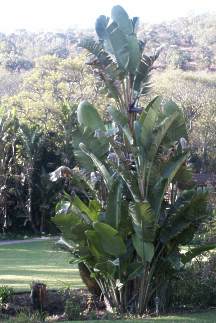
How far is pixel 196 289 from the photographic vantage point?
10305mm

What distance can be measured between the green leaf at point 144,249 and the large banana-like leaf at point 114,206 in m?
0.49

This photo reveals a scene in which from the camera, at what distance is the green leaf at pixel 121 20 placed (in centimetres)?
1020

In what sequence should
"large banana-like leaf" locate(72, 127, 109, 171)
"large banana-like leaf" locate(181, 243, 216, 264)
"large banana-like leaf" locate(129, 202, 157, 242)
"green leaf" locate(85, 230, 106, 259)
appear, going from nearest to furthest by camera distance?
"large banana-like leaf" locate(129, 202, 157, 242) → "green leaf" locate(85, 230, 106, 259) → "large banana-like leaf" locate(181, 243, 216, 264) → "large banana-like leaf" locate(72, 127, 109, 171)

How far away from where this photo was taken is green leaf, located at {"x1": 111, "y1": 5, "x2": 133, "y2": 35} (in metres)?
10.2

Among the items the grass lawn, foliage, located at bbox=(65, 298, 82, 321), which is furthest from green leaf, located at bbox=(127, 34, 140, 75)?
foliage, located at bbox=(65, 298, 82, 321)

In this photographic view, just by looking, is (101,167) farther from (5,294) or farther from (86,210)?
(5,294)

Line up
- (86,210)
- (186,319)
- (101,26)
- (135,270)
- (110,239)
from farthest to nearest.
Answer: (101,26) → (86,210) → (135,270) → (110,239) → (186,319)

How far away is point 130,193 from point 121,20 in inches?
121

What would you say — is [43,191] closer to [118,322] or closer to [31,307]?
[31,307]

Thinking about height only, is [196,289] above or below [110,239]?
below

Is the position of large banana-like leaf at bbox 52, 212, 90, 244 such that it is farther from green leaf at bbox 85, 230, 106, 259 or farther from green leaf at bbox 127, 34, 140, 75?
green leaf at bbox 127, 34, 140, 75

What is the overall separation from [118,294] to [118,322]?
139 cm

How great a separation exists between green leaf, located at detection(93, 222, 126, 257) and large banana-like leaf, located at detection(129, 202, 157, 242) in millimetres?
336

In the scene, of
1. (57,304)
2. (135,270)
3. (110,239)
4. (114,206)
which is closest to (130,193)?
(114,206)
